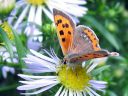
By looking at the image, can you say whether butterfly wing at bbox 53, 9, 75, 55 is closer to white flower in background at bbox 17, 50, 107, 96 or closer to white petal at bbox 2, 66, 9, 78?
white flower in background at bbox 17, 50, 107, 96

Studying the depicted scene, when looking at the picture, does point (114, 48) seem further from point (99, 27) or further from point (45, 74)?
point (45, 74)

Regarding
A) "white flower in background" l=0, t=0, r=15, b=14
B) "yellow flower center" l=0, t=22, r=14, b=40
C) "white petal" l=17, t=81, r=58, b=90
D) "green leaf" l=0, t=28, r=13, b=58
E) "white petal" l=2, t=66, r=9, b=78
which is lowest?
"white petal" l=17, t=81, r=58, b=90

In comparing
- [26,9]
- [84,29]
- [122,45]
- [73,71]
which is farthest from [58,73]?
[122,45]

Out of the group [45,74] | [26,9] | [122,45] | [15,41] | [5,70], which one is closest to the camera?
[15,41]

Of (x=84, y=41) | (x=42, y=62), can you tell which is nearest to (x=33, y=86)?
(x=42, y=62)

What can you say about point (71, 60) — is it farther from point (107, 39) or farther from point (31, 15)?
point (107, 39)

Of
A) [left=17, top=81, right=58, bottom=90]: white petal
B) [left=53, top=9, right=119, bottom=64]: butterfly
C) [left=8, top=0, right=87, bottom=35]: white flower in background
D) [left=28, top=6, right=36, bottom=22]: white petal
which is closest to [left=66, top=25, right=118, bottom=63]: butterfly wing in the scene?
[left=53, top=9, right=119, bottom=64]: butterfly

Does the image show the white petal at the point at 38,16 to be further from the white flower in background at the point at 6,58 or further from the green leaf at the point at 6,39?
the green leaf at the point at 6,39
